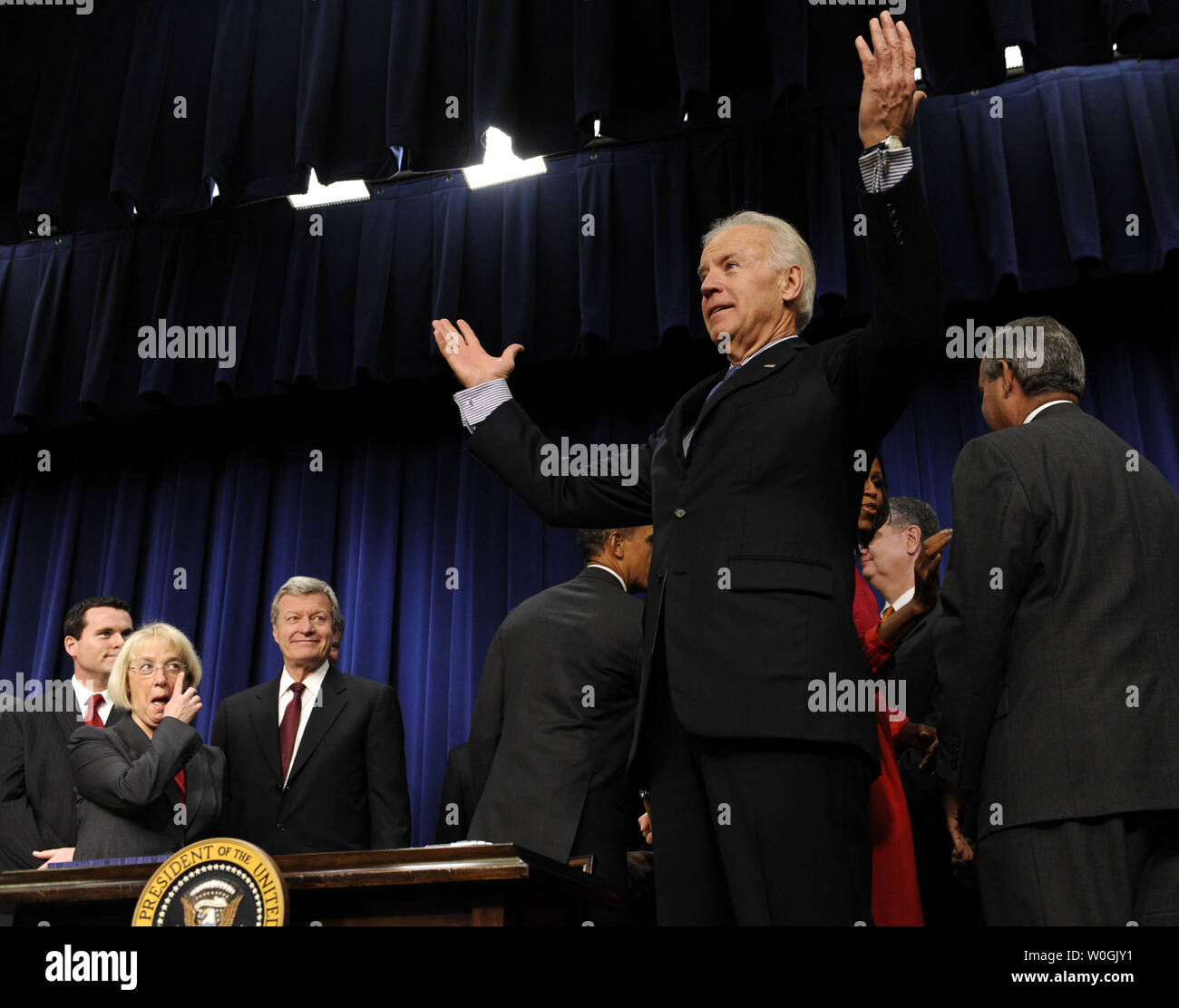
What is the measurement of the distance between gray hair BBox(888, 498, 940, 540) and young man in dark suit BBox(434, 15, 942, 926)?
1344mm

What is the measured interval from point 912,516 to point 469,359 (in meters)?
1.56

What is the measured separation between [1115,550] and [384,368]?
11.5ft

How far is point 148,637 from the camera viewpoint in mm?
3295

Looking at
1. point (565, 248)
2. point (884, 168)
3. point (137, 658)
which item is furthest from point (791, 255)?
point (565, 248)

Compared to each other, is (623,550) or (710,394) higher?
(623,550)

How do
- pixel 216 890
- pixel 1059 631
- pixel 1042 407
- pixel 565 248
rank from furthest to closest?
pixel 565 248 < pixel 1042 407 < pixel 1059 631 < pixel 216 890

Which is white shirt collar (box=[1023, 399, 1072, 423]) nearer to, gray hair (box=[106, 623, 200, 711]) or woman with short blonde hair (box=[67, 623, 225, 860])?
woman with short blonde hair (box=[67, 623, 225, 860])

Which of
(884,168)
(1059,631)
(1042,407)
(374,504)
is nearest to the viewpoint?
(884,168)

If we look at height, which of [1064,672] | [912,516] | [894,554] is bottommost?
[1064,672]

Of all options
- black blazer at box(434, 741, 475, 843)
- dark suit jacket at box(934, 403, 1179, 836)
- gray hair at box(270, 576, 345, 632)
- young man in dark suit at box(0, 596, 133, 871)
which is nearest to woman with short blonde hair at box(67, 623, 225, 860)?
young man in dark suit at box(0, 596, 133, 871)

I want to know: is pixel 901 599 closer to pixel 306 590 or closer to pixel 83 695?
pixel 306 590

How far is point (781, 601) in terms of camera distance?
161 centimetres

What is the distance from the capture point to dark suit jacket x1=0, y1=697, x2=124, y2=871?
3.64 m

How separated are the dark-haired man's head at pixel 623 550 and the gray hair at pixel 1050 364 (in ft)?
3.61
